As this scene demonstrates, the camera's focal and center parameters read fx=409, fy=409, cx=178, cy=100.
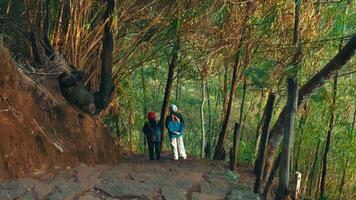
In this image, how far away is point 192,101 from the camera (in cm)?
1409

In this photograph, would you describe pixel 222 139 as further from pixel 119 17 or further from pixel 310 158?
pixel 119 17

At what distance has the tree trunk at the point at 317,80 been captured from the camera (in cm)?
468

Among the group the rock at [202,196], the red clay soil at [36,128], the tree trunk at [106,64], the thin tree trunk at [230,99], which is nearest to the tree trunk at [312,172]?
the thin tree trunk at [230,99]

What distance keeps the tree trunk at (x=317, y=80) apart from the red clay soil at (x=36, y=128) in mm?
2523

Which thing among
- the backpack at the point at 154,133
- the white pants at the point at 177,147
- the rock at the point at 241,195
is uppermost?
the backpack at the point at 154,133

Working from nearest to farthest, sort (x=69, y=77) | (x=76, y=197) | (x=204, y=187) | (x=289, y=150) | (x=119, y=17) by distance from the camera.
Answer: (x=76, y=197)
(x=289, y=150)
(x=204, y=187)
(x=69, y=77)
(x=119, y=17)

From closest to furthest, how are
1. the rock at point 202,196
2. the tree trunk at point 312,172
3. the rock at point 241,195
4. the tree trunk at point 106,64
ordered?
the rock at point 202,196 < the rock at point 241,195 < the tree trunk at point 106,64 < the tree trunk at point 312,172

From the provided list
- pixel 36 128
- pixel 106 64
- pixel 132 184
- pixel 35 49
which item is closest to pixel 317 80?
pixel 132 184

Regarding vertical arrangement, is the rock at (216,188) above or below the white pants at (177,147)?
below

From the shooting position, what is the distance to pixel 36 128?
477cm

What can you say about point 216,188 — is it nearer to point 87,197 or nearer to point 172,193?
point 172,193

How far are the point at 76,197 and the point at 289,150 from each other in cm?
220

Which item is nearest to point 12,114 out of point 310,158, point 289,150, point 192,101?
point 289,150

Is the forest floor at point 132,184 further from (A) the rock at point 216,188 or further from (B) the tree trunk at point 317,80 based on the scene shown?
(B) the tree trunk at point 317,80
